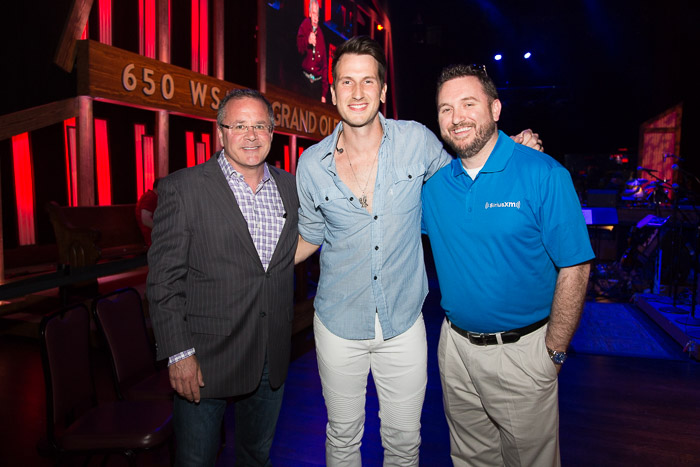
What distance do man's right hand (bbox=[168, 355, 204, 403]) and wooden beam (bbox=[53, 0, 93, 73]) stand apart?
5.50 meters

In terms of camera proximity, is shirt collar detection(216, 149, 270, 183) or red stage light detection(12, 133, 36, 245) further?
red stage light detection(12, 133, 36, 245)

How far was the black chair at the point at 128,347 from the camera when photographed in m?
2.52

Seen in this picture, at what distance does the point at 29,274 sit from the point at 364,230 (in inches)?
271

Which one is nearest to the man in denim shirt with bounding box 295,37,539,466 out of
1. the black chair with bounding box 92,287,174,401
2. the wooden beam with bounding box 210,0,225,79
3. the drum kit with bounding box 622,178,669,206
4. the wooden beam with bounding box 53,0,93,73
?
the black chair with bounding box 92,287,174,401

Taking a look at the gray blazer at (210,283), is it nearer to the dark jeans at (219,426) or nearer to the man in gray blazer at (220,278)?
the man in gray blazer at (220,278)

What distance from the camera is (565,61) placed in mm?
14531

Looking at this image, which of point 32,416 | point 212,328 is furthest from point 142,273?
point 212,328

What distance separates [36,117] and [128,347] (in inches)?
183

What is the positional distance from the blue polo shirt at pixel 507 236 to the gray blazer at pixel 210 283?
2.60 ft

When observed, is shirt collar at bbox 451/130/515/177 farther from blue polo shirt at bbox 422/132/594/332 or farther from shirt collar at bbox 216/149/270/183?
shirt collar at bbox 216/149/270/183

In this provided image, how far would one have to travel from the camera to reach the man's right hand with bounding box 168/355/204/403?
6.04 feet

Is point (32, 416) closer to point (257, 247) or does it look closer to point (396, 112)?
point (257, 247)

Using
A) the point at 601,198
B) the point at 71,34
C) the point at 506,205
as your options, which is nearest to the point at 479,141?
the point at 506,205

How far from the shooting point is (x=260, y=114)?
77.9 inches
